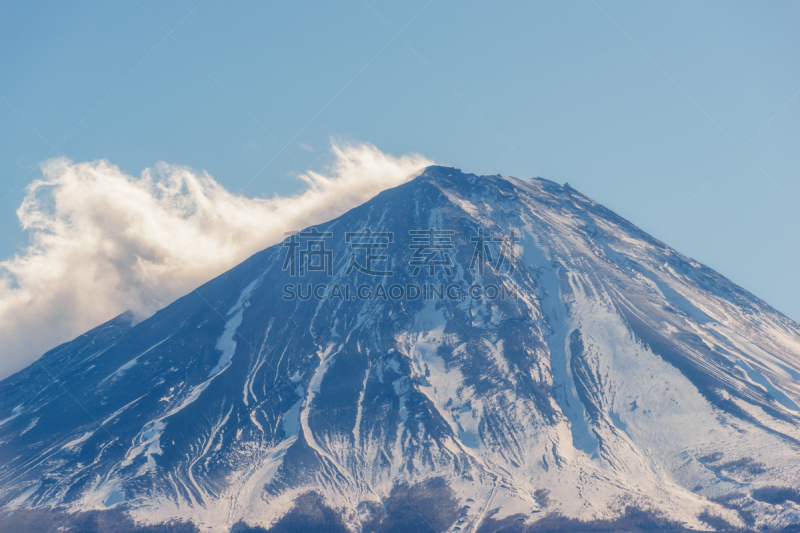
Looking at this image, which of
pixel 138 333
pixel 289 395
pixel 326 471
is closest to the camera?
pixel 326 471

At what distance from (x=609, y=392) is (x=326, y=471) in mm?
63602

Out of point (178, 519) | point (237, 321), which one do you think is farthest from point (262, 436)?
point (237, 321)

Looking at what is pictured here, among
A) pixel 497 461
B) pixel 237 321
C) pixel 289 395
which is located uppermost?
pixel 237 321

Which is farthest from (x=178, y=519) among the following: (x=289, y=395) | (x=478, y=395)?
(x=478, y=395)

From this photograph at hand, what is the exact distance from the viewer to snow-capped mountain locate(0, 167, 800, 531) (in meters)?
123

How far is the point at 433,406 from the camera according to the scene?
149250 mm

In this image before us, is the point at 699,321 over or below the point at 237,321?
below

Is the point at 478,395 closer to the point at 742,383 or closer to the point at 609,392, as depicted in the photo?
the point at 609,392

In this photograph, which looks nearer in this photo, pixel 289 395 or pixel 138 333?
pixel 289 395

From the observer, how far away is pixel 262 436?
14638cm

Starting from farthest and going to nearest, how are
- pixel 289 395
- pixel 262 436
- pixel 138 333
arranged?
pixel 138 333
pixel 289 395
pixel 262 436

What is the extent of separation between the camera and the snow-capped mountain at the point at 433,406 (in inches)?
4861

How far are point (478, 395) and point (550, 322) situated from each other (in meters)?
33.9

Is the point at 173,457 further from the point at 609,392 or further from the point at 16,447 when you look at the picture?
the point at 609,392
